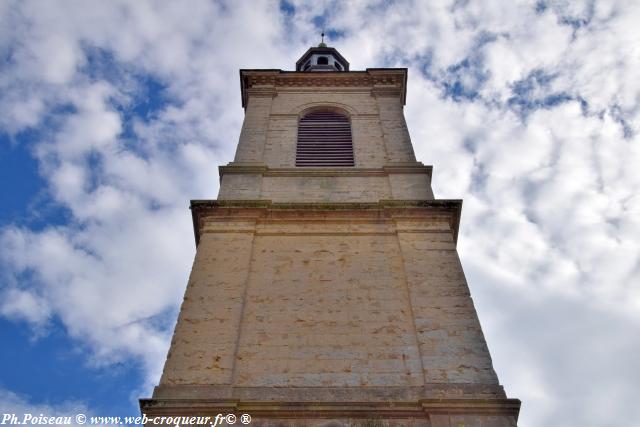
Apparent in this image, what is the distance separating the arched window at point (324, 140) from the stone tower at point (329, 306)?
17 cm

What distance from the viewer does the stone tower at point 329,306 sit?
26.1 feet

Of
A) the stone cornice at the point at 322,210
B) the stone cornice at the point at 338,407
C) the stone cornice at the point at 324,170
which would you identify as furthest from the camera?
the stone cornice at the point at 324,170

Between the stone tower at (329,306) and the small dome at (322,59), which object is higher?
the small dome at (322,59)

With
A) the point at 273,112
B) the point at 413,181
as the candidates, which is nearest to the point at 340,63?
the point at 273,112

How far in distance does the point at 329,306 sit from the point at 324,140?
7343 millimetres

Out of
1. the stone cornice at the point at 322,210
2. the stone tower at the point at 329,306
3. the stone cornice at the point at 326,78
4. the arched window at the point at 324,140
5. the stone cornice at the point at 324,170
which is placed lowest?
the stone tower at the point at 329,306

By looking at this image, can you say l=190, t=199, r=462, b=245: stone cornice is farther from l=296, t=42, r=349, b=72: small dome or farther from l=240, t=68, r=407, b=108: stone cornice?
l=296, t=42, r=349, b=72: small dome

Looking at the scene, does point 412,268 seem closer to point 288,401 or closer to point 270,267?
point 270,267

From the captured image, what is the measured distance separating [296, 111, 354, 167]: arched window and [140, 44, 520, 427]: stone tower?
17 centimetres

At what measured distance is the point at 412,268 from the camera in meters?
10.6

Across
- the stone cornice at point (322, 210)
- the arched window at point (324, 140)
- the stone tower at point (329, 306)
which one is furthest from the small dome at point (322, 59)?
the stone cornice at point (322, 210)

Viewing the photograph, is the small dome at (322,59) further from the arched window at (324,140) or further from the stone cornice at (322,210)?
the stone cornice at (322,210)

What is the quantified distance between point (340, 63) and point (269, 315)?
21.7 meters

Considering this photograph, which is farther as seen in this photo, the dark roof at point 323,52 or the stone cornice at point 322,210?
the dark roof at point 323,52
